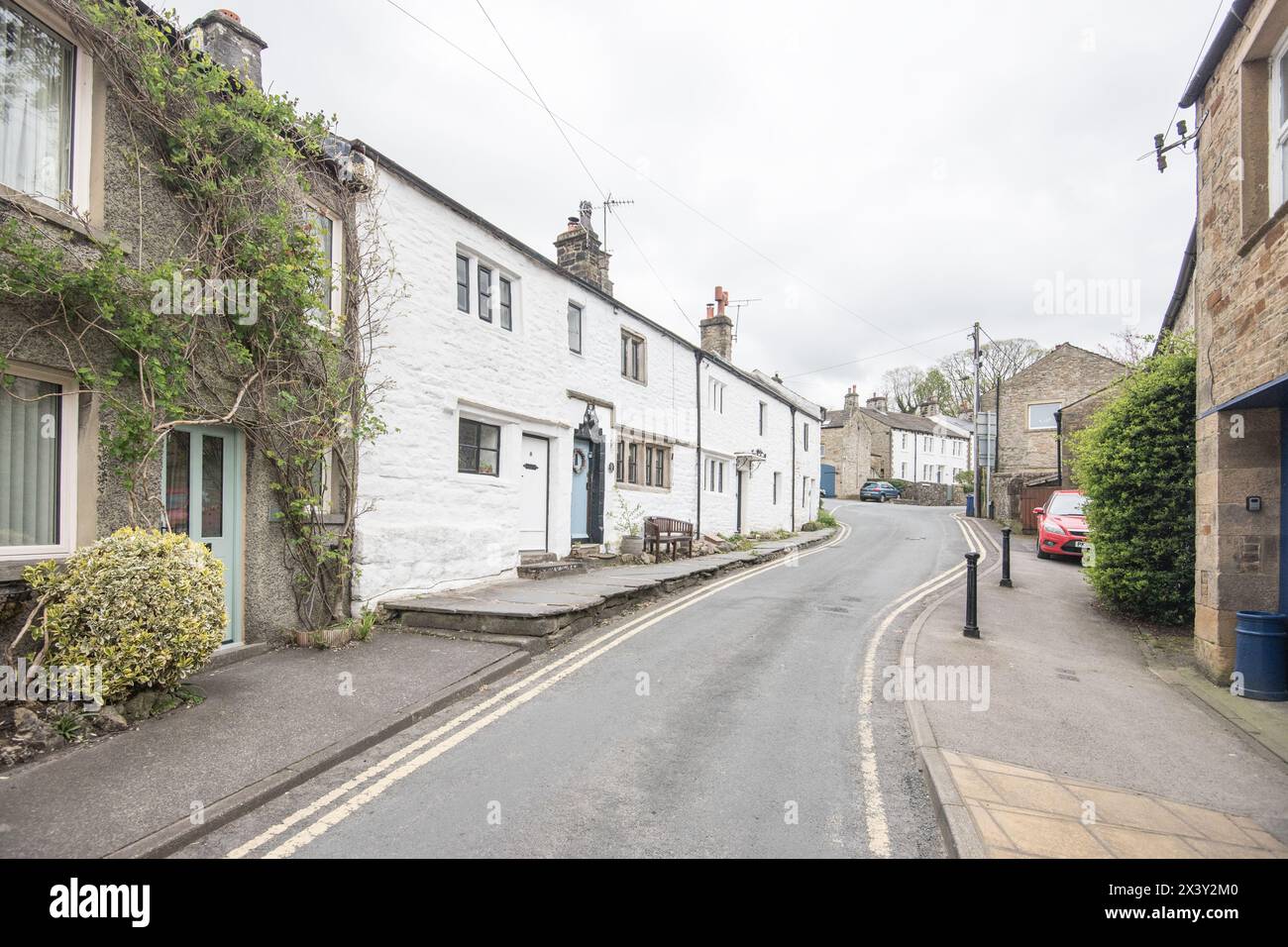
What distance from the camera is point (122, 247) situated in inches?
240

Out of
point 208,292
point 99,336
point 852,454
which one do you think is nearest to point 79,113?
point 208,292

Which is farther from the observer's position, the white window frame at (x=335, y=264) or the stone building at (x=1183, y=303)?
the stone building at (x=1183, y=303)

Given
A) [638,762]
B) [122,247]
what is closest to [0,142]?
[122,247]

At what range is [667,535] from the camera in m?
15.8

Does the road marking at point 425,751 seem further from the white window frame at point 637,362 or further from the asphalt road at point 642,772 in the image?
the white window frame at point 637,362

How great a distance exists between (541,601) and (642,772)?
4635 millimetres

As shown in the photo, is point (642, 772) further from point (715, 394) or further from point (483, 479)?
point (715, 394)

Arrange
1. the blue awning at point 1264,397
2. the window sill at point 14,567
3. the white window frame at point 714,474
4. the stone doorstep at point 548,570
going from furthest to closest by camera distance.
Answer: the white window frame at point 714,474
the stone doorstep at point 548,570
the blue awning at point 1264,397
the window sill at point 14,567

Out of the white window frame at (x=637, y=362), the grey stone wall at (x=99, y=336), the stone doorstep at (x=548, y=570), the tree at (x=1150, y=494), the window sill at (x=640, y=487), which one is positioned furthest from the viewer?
the white window frame at (x=637, y=362)

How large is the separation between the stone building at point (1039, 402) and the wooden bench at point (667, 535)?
19815 mm

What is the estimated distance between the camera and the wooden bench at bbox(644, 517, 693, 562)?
49.7ft

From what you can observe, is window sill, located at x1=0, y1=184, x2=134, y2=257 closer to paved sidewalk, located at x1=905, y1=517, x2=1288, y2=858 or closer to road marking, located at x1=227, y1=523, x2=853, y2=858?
road marking, located at x1=227, y1=523, x2=853, y2=858

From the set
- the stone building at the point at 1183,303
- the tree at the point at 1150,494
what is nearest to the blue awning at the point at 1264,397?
the tree at the point at 1150,494

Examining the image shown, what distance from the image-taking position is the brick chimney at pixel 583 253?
14914 millimetres
